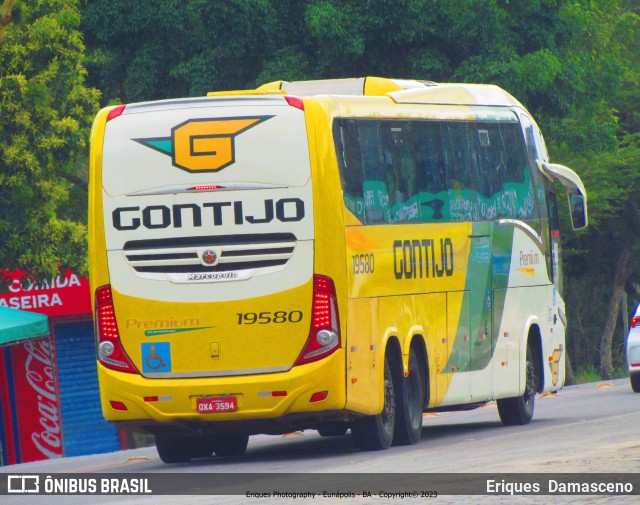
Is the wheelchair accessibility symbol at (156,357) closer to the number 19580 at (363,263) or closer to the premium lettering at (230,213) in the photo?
the premium lettering at (230,213)

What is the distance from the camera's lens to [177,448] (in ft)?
51.0

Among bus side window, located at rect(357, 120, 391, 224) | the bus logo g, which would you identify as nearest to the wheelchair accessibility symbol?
the bus logo g

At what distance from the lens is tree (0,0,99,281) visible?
21391 millimetres

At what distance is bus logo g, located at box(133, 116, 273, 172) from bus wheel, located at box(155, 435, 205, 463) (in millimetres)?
2876

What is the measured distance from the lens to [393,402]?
50.9 ft

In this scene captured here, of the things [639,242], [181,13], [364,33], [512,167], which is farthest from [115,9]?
[639,242]

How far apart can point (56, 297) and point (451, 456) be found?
51.6 ft

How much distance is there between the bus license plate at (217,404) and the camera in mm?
13961

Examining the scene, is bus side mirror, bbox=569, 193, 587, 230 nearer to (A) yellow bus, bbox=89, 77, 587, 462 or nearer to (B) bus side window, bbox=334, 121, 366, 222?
(A) yellow bus, bbox=89, 77, 587, 462

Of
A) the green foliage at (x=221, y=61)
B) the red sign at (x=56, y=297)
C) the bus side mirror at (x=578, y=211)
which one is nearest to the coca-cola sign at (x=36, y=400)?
the red sign at (x=56, y=297)

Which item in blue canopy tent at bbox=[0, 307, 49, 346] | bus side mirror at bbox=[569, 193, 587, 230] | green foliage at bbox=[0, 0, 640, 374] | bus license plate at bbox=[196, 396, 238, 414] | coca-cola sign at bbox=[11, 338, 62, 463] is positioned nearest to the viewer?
bus license plate at bbox=[196, 396, 238, 414]

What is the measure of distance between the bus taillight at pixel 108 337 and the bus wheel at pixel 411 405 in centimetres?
293

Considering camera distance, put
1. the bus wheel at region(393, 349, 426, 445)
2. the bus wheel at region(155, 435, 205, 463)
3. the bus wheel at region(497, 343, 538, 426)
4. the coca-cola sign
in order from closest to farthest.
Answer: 1. the bus wheel at region(155, 435, 205, 463)
2. the bus wheel at region(393, 349, 426, 445)
3. the bus wheel at region(497, 343, 538, 426)
4. the coca-cola sign

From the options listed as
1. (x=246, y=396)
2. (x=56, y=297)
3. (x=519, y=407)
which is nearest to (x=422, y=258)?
(x=246, y=396)
